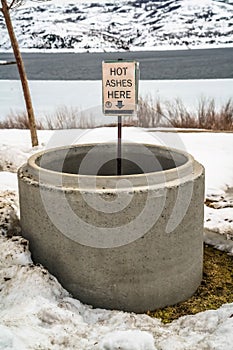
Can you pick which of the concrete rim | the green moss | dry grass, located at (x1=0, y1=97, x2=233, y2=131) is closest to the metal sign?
the concrete rim

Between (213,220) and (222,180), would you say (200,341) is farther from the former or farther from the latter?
(222,180)

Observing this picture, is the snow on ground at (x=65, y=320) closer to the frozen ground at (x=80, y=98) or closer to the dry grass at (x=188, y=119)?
the dry grass at (x=188, y=119)

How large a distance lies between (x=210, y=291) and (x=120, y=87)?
3.96ft

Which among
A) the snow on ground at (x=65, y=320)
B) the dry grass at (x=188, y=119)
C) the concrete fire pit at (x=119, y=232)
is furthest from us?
the dry grass at (x=188, y=119)

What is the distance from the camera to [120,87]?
2479 millimetres

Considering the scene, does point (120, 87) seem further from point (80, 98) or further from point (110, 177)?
point (80, 98)

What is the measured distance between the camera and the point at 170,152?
9.16ft

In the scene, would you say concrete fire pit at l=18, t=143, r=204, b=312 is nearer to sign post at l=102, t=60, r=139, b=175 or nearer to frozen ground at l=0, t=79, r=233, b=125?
sign post at l=102, t=60, r=139, b=175

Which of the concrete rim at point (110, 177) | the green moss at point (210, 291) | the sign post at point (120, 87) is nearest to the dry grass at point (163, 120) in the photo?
the green moss at point (210, 291)

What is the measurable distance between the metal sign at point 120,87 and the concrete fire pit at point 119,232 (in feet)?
1.45

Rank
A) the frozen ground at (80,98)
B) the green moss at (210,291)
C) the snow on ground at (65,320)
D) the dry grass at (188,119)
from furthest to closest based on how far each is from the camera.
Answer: the frozen ground at (80,98), the dry grass at (188,119), the green moss at (210,291), the snow on ground at (65,320)

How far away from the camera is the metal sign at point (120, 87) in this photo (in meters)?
2.44

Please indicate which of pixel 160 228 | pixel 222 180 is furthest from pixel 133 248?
pixel 222 180

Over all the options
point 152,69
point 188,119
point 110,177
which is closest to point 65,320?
point 110,177
